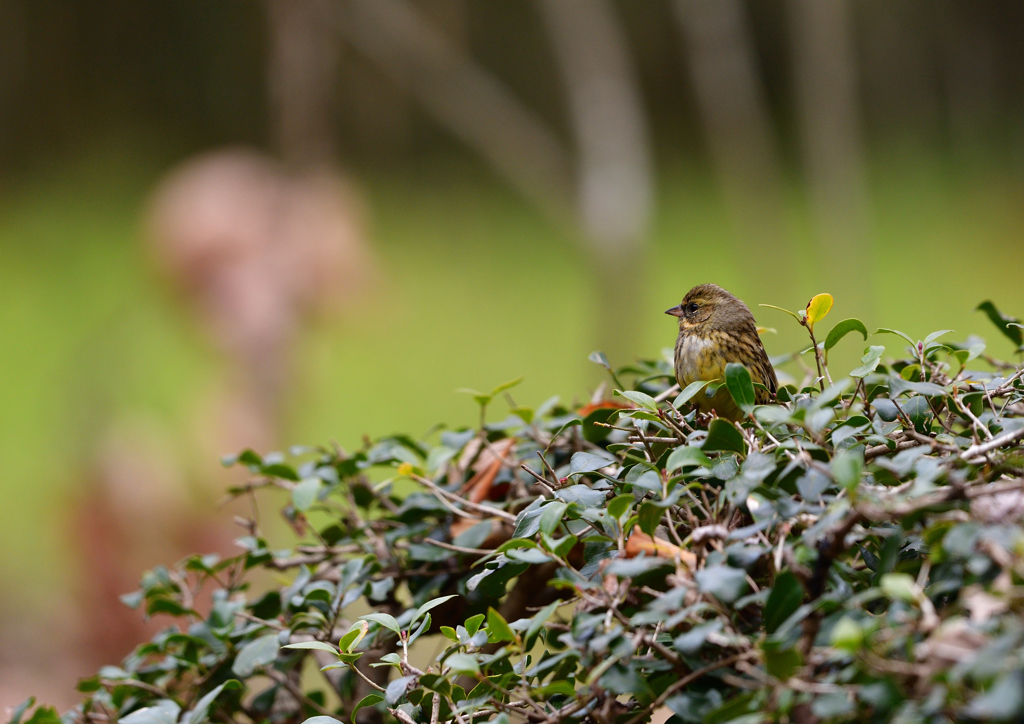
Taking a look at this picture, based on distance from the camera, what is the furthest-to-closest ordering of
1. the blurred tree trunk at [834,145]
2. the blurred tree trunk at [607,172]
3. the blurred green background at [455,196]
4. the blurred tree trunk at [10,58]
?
the blurred tree trunk at [10,58] < the blurred tree trunk at [834,145] < the blurred green background at [455,196] < the blurred tree trunk at [607,172]

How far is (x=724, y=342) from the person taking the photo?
3.26 feet

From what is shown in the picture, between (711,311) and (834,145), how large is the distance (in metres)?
2.05

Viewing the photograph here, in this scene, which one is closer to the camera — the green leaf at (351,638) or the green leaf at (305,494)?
the green leaf at (351,638)

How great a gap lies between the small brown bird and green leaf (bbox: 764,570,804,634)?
454mm

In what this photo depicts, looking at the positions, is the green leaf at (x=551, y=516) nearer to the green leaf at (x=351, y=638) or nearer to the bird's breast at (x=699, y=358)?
the green leaf at (x=351, y=638)

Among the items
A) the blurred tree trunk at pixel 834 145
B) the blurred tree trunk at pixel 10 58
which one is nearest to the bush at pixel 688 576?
the blurred tree trunk at pixel 834 145

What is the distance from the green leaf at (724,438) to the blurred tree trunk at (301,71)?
1976mm

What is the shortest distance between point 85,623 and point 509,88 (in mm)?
3926

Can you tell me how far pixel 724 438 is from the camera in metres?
0.54

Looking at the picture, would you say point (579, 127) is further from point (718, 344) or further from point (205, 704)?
point (205, 704)

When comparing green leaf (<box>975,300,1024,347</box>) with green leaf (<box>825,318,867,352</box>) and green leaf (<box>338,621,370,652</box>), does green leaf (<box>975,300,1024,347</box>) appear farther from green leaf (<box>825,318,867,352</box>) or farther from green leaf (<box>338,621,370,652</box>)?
green leaf (<box>338,621,370,652</box>)

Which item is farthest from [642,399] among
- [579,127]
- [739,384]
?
[579,127]

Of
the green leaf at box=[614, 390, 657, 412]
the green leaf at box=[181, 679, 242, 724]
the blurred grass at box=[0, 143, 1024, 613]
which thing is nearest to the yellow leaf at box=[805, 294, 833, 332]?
the green leaf at box=[614, 390, 657, 412]

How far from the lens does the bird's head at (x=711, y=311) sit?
3.33 ft
